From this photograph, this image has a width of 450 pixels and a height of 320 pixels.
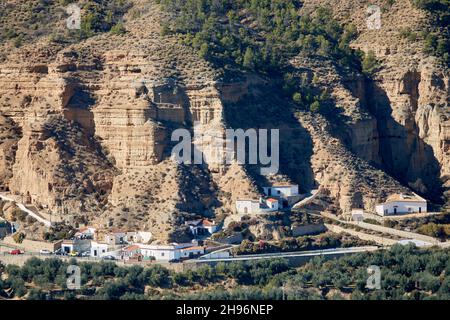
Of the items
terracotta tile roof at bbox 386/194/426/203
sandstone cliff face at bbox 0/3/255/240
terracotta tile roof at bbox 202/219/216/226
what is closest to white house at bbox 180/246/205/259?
sandstone cliff face at bbox 0/3/255/240

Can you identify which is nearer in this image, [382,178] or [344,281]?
[344,281]

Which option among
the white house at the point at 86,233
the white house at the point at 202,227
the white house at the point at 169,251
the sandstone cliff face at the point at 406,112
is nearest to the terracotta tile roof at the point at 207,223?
the white house at the point at 202,227

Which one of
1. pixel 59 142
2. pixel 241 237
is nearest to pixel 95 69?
pixel 59 142

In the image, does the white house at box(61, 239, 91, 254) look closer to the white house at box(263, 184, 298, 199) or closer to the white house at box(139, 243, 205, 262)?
the white house at box(139, 243, 205, 262)

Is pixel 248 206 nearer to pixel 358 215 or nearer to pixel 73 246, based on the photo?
pixel 358 215

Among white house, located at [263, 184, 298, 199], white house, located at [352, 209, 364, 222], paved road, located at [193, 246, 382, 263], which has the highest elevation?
white house, located at [263, 184, 298, 199]

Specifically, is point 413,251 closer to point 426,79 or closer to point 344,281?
point 344,281
